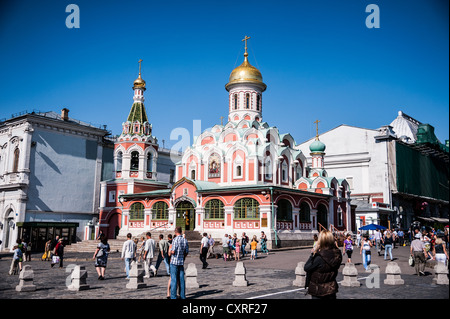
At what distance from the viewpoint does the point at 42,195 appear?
38.5m

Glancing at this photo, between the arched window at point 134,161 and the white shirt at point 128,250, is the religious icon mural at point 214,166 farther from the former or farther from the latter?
the white shirt at point 128,250

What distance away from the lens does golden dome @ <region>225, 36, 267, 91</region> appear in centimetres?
3994

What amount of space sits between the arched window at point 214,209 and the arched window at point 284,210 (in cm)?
446

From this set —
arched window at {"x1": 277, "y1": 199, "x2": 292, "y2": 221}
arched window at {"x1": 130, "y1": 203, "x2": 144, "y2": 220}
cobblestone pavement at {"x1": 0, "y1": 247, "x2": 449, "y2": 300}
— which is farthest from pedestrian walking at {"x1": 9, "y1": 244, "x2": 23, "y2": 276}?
arched window at {"x1": 130, "y1": 203, "x2": 144, "y2": 220}

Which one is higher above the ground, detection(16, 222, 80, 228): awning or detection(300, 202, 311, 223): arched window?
detection(300, 202, 311, 223): arched window

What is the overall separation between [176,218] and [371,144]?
104ft

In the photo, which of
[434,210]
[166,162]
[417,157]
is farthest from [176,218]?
[434,210]

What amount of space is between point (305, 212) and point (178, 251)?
25.4 metres

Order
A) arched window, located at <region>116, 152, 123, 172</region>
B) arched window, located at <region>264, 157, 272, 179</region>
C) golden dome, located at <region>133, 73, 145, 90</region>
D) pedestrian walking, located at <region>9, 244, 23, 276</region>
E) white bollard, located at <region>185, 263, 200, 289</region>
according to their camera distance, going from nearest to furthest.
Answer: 1. white bollard, located at <region>185, 263, 200, 289</region>
2. pedestrian walking, located at <region>9, 244, 23, 276</region>
3. arched window, located at <region>264, 157, 272, 179</region>
4. arched window, located at <region>116, 152, 123, 172</region>
5. golden dome, located at <region>133, 73, 145, 90</region>

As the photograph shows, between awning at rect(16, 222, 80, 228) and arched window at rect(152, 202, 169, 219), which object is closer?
awning at rect(16, 222, 80, 228)

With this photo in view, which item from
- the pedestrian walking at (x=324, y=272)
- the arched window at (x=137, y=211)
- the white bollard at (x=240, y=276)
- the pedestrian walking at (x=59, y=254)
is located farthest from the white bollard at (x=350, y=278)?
the arched window at (x=137, y=211)

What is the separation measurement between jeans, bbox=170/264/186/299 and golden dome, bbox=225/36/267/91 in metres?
31.1

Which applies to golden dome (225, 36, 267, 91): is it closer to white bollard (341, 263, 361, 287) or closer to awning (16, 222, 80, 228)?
awning (16, 222, 80, 228)
